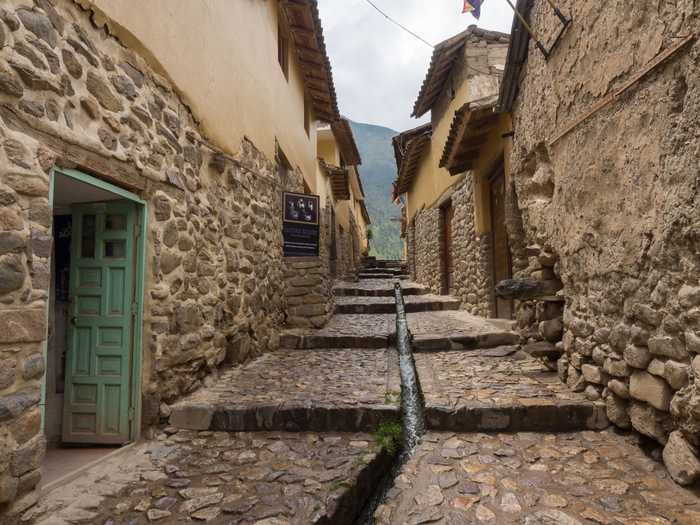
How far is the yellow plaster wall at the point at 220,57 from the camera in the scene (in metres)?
3.08

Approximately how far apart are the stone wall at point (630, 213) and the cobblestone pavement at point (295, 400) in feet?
5.81

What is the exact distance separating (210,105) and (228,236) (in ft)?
4.72

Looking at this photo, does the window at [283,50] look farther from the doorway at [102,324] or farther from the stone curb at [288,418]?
Result: the stone curb at [288,418]

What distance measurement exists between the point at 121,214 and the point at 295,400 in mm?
2183

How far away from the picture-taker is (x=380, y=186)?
84.9m

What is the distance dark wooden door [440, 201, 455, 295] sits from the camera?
10490mm

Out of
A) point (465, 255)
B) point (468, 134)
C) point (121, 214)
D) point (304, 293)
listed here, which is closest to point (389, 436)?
point (121, 214)

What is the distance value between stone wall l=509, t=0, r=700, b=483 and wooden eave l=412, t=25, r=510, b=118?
181 inches

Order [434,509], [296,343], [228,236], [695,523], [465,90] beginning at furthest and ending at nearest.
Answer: [465,90]
[296,343]
[228,236]
[434,509]
[695,523]

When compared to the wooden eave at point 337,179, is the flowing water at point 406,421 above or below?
below

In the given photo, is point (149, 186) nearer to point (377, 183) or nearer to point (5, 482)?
point (5, 482)

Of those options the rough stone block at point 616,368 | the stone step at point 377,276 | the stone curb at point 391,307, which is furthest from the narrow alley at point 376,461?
the stone step at point 377,276

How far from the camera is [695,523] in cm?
193

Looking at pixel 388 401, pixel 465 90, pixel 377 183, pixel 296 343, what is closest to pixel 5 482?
pixel 388 401
